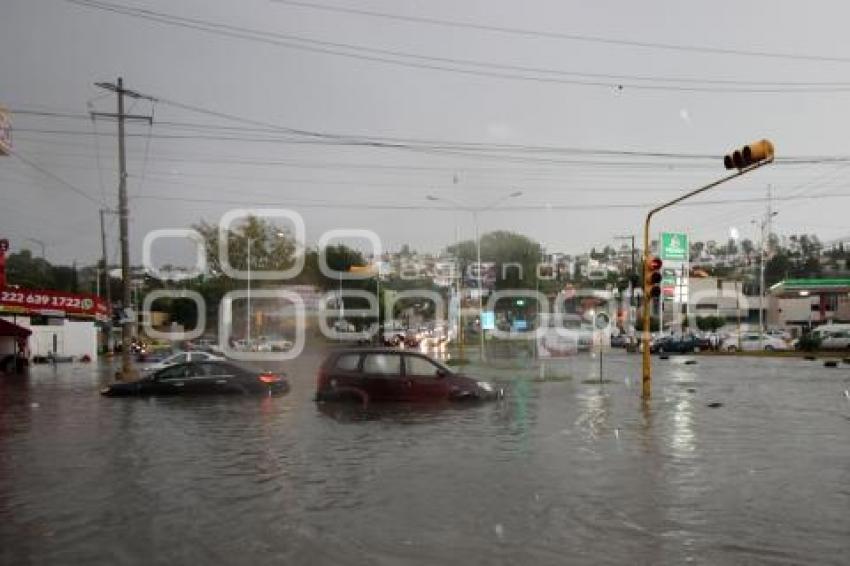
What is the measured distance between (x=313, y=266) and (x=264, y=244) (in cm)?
2321

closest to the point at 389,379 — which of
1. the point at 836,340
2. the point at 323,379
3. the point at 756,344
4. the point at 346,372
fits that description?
the point at 346,372

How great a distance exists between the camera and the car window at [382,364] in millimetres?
19531

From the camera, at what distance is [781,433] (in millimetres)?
16016

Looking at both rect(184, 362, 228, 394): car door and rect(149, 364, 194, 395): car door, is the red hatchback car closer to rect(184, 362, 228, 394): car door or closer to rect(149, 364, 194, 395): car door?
rect(184, 362, 228, 394): car door

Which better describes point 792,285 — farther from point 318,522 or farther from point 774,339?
point 318,522

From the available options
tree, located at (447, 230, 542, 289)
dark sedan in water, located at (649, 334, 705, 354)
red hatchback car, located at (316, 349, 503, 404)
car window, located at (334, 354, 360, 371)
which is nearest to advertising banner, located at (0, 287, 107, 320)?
car window, located at (334, 354, 360, 371)

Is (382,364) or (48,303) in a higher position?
(48,303)

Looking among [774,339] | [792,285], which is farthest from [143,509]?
[792,285]

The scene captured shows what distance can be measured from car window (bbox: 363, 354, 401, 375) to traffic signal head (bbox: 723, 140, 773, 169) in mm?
8459

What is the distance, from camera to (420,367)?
19.8 m

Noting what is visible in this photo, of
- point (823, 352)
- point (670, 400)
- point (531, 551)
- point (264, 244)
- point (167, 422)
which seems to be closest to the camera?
point (531, 551)

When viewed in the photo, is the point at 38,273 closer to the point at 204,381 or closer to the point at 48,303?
the point at 48,303

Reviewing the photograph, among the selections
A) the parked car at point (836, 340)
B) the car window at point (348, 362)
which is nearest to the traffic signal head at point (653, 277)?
the car window at point (348, 362)

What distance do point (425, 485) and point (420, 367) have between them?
9.22 metres
